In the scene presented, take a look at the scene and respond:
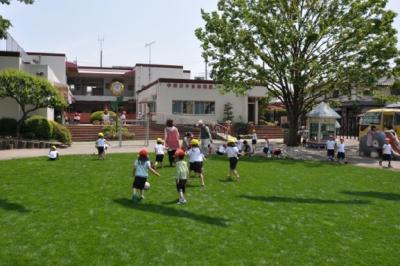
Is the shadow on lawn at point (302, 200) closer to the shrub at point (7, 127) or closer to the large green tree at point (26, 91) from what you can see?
the large green tree at point (26, 91)

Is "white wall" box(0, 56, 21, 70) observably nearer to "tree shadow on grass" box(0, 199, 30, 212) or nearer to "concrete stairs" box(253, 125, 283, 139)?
"tree shadow on grass" box(0, 199, 30, 212)

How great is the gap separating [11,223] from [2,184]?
14.4 ft

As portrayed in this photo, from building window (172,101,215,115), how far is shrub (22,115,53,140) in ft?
46.5

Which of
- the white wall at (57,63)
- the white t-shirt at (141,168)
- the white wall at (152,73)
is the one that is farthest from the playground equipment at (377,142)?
the white wall at (152,73)

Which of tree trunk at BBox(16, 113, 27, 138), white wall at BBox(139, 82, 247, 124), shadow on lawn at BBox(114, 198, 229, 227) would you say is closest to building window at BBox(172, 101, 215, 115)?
white wall at BBox(139, 82, 247, 124)

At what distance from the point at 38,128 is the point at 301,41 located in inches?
640

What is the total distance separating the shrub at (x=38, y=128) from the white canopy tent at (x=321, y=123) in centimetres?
1664

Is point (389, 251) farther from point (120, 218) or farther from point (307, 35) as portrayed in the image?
point (307, 35)

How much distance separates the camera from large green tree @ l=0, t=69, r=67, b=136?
934 inches

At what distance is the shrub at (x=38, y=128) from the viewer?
24969 millimetres

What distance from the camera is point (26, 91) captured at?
23.8 meters

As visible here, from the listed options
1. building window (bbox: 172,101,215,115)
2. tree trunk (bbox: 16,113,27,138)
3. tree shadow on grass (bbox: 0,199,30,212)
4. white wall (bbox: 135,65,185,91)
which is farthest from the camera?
white wall (bbox: 135,65,185,91)

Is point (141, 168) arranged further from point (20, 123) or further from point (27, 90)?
point (20, 123)

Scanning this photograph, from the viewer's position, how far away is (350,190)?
13.3 meters
